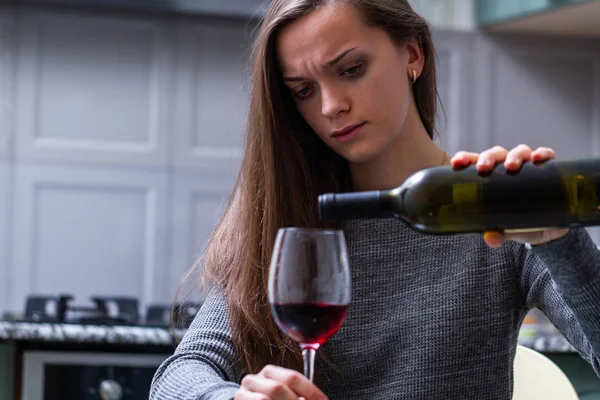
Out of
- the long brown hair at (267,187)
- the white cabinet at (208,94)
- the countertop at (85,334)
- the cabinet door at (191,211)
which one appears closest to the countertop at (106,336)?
the countertop at (85,334)

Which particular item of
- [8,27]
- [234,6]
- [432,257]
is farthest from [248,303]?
[8,27]

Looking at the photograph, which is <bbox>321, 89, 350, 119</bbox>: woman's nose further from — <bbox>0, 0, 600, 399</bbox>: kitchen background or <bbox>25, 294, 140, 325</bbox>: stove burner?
<bbox>0, 0, 600, 399</bbox>: kitchen background

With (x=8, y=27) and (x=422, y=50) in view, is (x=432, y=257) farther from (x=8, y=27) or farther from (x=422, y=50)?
(x=8, y=27)

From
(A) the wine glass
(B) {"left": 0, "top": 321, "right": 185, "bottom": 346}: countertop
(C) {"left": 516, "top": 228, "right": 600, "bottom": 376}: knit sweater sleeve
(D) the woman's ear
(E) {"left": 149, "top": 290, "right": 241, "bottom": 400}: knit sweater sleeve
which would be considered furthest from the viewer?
(B) {"left": 0, "top": 321, "right": 185, "bottom": 346}: countertop

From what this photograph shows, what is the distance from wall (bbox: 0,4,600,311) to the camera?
365 cm

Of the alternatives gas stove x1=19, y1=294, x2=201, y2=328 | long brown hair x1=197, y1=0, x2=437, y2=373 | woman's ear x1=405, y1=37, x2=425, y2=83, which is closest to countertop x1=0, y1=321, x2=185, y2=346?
gas stove x1=19, y1=294, x2=201, y2=328

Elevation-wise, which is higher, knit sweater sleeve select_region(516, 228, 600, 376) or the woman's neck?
the woman's neck

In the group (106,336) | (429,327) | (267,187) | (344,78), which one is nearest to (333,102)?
(344,78)

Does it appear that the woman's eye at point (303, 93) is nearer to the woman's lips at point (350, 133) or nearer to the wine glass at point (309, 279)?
the woman's lips at point (350, 133)

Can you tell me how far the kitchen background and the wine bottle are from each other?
2664 mm

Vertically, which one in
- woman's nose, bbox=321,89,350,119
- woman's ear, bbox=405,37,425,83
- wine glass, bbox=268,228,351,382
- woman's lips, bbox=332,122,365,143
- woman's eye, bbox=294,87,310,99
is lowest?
wine glass, bbox=268,228,351,382

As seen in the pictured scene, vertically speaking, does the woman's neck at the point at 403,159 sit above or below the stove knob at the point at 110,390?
above

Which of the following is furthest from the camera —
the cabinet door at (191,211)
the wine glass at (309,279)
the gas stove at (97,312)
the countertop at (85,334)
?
the cabinet door at (191,211)

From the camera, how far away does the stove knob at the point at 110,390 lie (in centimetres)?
246
